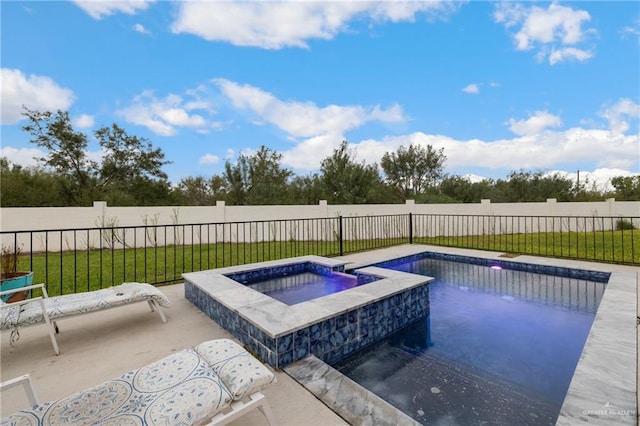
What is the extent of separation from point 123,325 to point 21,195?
13.4m

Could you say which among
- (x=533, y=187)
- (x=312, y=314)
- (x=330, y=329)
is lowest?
(x=330, y=329)

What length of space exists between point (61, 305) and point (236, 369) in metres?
2.17

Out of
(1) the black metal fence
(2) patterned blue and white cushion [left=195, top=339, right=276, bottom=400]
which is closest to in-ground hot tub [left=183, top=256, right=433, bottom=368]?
(2) patterned blue and white cushion [left=195, top=339, right=276, bottom=400]

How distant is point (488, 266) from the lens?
5.75 m

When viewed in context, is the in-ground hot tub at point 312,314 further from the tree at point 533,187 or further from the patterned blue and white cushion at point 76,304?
the tree at point 533,187

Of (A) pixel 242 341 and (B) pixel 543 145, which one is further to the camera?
(B) pixel 543 145

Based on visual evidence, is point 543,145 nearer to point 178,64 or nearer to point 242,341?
point 178,64

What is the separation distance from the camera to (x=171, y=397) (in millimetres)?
1360

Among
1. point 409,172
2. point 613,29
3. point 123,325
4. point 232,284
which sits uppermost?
point 613,29

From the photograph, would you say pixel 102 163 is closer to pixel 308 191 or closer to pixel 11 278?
pixel 308 191

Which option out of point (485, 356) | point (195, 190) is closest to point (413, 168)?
point (195, 190)

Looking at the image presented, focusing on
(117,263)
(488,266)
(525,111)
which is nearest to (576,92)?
(525,111)

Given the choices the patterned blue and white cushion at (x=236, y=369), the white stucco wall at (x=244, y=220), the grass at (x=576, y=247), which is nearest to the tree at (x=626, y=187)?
the white stucco wall at (x=244, y=220)

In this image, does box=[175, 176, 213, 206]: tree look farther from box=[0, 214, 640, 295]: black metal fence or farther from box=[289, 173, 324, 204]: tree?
box=[0, 214, 640, 295]: black metal fence
